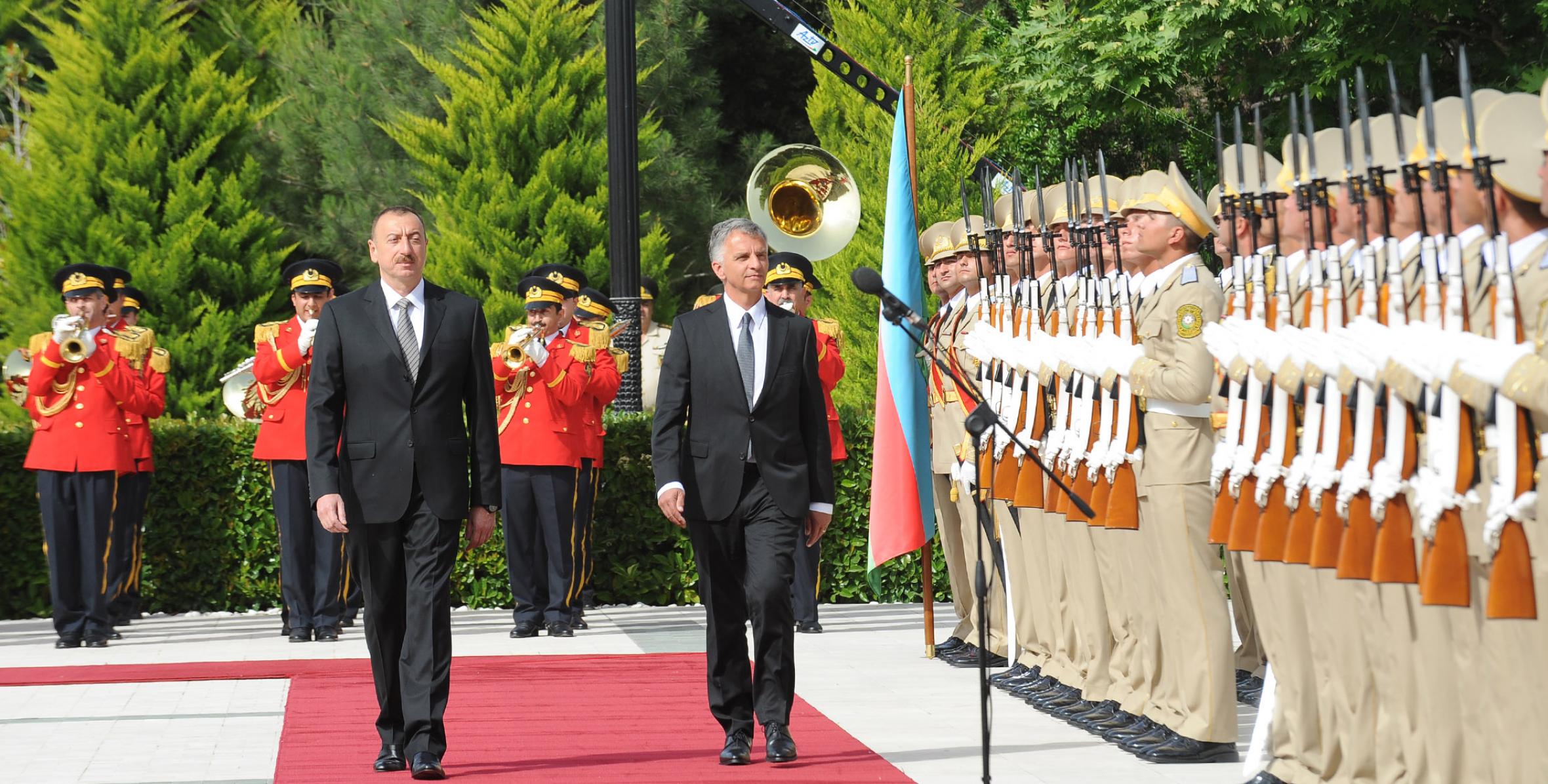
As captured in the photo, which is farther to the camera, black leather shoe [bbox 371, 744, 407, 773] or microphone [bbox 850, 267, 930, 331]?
black leather shoe [bbox 371, 744, 407, 773]

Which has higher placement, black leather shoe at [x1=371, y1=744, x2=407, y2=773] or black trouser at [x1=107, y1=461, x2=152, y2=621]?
black trouser at [x1=107, y1=461, x2=152, y2=621]

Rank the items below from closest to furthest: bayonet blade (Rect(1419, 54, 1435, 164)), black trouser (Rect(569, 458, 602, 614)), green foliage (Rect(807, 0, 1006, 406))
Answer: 1. bayonet blade (Rect(1419, 54, 1435, 164))
2. black trouser (Rect(569, 458, 602, 614))
3. green foliage (Rect(807, 0, 1006, 406))

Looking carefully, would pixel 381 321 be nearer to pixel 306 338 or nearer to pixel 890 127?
pixel 306 338

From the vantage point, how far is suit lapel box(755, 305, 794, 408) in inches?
280

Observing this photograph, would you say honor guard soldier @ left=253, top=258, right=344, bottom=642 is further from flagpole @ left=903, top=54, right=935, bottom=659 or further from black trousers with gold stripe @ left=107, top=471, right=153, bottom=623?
flagpole @ left=903, top=54, right=935, bottom=659

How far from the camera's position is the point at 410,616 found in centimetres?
680

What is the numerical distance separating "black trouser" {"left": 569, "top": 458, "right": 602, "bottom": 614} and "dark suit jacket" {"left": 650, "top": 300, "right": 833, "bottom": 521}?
15.3 feet

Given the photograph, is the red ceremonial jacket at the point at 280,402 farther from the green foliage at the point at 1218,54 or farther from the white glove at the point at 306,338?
the green foliage at the point at 1218,54

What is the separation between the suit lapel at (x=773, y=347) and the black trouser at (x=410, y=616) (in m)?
1.22

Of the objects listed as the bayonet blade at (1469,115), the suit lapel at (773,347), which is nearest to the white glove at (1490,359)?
the bayonet blade at (1469,115)

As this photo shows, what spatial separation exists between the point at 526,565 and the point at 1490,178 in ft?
25.1

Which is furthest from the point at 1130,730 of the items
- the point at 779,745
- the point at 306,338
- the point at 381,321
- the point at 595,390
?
the point at 306,338

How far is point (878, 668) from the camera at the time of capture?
1002cm

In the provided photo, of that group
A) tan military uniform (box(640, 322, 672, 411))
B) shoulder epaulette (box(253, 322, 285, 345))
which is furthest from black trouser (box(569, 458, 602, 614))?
tan military uniform (box(640, 322, 672, 411))
